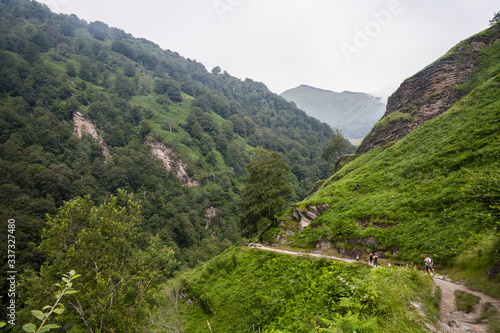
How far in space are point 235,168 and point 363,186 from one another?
309 ft

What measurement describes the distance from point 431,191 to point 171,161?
9715 cm

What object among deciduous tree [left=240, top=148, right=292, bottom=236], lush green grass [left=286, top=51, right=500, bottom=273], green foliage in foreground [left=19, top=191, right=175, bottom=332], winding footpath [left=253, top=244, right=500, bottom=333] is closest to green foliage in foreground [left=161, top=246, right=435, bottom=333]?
winding footpath [left=253, top=244, right=500, bottom=333]

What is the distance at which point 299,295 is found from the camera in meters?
14.7

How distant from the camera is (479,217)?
13.6 metres

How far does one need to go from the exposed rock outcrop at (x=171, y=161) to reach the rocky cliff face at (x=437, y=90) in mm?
74204

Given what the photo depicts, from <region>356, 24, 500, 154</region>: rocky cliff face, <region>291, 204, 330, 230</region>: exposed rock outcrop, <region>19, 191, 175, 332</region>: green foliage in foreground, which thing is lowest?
<region>19, 191, 175, 332</region>: green foliage in foreground

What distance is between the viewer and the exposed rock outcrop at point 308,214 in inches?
1054

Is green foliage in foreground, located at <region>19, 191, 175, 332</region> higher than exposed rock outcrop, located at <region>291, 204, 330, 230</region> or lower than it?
lower

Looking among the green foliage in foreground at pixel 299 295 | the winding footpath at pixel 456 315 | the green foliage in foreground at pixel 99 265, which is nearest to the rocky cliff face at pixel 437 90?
the green foliage in foreground at pixel 299 295

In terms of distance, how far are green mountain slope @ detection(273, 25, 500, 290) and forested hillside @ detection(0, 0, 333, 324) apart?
1337 inches

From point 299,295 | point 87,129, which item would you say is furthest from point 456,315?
point 87,129

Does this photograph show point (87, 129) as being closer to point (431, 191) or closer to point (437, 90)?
point (431, 191)

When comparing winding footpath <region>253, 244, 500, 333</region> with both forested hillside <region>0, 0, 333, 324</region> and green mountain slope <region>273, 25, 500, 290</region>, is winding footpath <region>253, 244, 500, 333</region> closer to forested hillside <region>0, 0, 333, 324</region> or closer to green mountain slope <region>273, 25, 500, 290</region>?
green mountain slope <region>273, 25, 500, 290</region>

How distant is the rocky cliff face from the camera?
39125 millimetres
